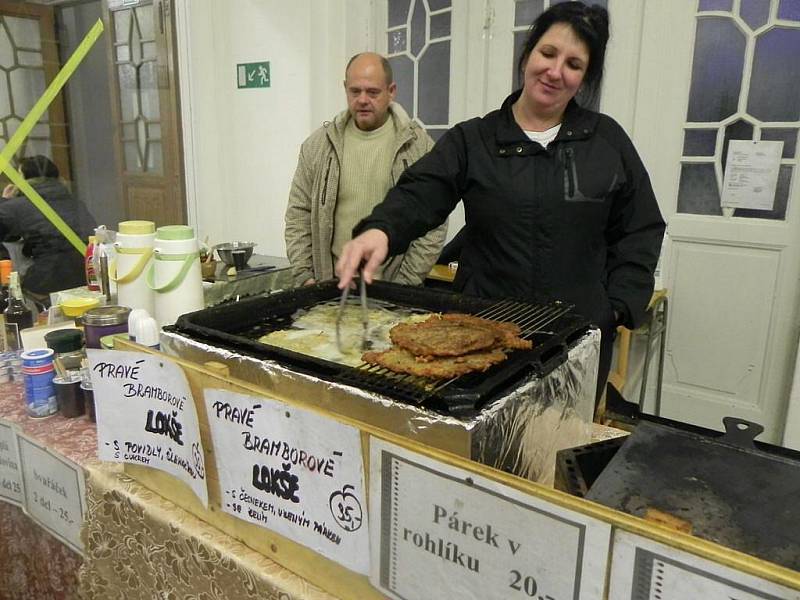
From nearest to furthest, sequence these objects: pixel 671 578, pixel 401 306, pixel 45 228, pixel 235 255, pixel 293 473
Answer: pixel 671 578
pixel 293 473
pixel 401 306
pixel 235 255
pixel 45 228

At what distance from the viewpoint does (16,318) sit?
1.49 m

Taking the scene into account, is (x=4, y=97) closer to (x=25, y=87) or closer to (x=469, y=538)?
(x=25, y=87)

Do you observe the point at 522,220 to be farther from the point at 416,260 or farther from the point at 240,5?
the point at 240,5

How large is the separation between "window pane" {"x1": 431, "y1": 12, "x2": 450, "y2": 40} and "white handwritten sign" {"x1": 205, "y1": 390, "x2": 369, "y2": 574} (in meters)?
2.66

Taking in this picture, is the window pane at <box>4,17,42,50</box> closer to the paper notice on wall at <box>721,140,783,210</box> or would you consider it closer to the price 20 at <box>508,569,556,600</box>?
the paper notice on wall at <box>721,140,783,210</box>

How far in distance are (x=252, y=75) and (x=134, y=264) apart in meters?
2.44

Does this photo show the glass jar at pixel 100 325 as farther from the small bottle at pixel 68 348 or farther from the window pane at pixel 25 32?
the window pane at pixel 25 32

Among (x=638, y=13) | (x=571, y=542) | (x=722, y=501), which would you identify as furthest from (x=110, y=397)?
(x=638, y=13)

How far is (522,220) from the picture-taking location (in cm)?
138

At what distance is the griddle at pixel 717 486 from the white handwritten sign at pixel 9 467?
1137 mm

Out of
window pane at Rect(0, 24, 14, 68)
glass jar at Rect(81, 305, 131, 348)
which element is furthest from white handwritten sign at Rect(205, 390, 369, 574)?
window pane at Rect(0, 24, 14, 68)

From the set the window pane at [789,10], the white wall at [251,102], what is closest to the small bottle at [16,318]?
the white wall at [251,102]

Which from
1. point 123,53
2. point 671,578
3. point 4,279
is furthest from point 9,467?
→ point 123,53

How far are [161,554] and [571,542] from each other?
0.68m
